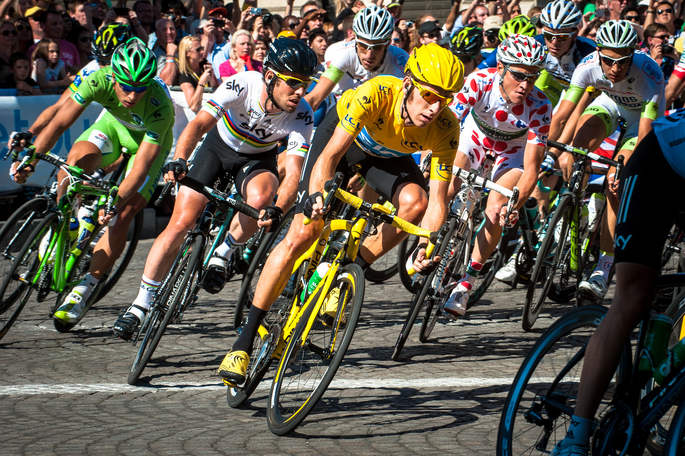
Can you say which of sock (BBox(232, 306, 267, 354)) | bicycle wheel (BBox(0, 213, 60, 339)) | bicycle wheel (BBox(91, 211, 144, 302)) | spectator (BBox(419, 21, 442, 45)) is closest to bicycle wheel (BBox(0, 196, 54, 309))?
bicycle wheel (BBox(0, 213, 60, 339))

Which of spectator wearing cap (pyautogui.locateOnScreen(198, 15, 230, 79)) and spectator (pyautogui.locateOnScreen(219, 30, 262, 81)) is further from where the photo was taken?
spectator wearing cap (pyautogui.locateOnScreen(198, 15, 230, 79))

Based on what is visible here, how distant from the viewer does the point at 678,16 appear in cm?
1823

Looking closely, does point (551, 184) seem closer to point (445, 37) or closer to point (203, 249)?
point (203, 249)

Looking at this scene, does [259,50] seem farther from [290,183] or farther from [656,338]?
[656,338]

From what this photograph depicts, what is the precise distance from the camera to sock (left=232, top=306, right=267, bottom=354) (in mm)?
5641

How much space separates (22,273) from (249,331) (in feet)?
8.30

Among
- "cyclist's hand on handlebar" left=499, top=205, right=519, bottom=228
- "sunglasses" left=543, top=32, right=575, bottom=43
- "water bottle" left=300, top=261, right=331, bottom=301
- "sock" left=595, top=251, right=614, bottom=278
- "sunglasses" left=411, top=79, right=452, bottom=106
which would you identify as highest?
"sunglasses" left=543, top=32, right=575, bottom=43

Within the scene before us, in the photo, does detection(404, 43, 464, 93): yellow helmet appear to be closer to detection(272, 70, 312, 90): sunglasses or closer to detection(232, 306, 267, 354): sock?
detection(272, 70, 312, 90): sunglasses

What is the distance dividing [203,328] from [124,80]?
207cm

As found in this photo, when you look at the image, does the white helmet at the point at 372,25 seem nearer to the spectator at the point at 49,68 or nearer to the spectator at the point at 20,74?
the spectator at the point at 20,74

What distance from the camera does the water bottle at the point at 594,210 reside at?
29.2 feet

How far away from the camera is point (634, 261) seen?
375 cm

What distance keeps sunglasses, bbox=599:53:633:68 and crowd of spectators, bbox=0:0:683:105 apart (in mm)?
5107

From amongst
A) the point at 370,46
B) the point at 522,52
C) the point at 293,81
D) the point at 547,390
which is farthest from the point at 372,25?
the point at 547,390
